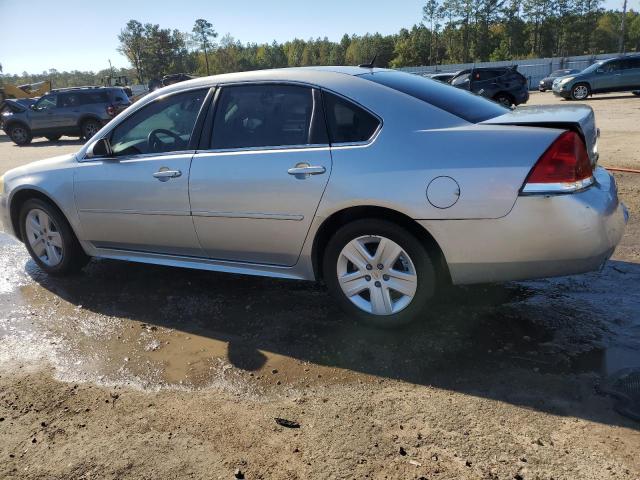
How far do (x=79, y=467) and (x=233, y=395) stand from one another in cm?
81

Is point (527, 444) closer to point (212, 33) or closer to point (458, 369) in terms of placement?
point (458, 369)

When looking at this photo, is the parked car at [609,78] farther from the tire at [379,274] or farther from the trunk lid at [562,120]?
the tire at [379,274]

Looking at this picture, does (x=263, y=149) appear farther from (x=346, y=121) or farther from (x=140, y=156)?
(x=140, y=156)

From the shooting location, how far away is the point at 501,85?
62.3 feet

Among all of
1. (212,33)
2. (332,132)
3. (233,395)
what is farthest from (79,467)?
(212,33)

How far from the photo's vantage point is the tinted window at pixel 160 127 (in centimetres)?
396

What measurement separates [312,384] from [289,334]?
2.07 ft

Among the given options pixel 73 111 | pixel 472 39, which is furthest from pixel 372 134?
pixel 472 39

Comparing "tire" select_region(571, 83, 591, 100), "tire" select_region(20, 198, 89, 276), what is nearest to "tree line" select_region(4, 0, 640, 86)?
"tire" select_region(571, 83, 591, 100)

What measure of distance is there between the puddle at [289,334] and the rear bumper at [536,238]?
47 centimetres

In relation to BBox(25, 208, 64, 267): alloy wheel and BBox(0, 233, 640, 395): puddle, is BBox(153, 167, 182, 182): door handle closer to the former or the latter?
BBox(0, 233, 640, 395): puddle

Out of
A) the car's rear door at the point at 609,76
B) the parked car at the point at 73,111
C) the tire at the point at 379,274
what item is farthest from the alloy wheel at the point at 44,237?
the car's rear door at the point at 609,76

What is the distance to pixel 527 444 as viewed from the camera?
2.37 metres

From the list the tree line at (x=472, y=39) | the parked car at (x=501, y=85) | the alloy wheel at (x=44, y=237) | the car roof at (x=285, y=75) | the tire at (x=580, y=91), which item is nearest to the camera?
the car roof at (x=285, y=75)
